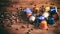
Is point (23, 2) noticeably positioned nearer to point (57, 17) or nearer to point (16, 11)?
point (16, 11)

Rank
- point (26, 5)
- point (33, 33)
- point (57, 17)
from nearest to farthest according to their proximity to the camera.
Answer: point (33, 33), point (57, 17), point (26, 5)

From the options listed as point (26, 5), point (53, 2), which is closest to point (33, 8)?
point (26, 5)

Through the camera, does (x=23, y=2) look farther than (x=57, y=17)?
Yes

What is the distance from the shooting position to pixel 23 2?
5.21 feet

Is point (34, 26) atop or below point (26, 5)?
below

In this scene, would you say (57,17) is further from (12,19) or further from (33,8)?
(12,19)

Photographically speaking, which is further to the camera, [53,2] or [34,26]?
[53,2]

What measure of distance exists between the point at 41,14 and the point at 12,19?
0.23m

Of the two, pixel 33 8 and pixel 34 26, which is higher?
pixel 33 8

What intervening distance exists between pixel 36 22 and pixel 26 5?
0.22 meters

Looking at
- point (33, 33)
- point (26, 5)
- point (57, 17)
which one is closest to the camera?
point (33, 33)

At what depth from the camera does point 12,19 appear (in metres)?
1.45

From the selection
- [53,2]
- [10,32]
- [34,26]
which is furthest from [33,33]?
[53,2]

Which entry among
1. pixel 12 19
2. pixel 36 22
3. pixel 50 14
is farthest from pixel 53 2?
pixel 12 19
